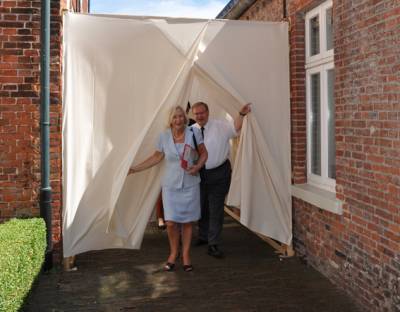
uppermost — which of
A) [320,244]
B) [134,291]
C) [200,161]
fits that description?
[200,161]

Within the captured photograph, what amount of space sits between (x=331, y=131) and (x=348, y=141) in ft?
2.58

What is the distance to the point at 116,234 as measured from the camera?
5.80 metres

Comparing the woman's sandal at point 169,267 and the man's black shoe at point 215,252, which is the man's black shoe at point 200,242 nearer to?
the man's black shoe at point 215,252

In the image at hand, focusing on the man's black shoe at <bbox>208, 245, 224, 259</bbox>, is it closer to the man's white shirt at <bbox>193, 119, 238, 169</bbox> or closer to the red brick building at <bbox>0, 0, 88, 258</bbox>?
the man's white shirt at <bbox>193, 119, 238, 169</bbox>

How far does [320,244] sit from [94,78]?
315 cm

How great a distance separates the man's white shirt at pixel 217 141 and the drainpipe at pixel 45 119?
196 cm

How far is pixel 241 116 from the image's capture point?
609cm

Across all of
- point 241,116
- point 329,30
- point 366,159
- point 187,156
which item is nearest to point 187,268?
point 187,156

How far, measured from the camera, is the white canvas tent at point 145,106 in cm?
571

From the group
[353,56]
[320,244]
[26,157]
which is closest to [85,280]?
[26,157]

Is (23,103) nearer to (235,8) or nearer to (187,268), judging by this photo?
(187,268)

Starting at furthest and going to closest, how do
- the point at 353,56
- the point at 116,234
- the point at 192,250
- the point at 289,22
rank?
the point at 192,250, the point at 289,22, the point at 116,234, the point at 353,56

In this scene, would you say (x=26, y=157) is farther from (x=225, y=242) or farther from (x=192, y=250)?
(x=225, y=242)

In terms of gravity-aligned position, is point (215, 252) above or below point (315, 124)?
below
